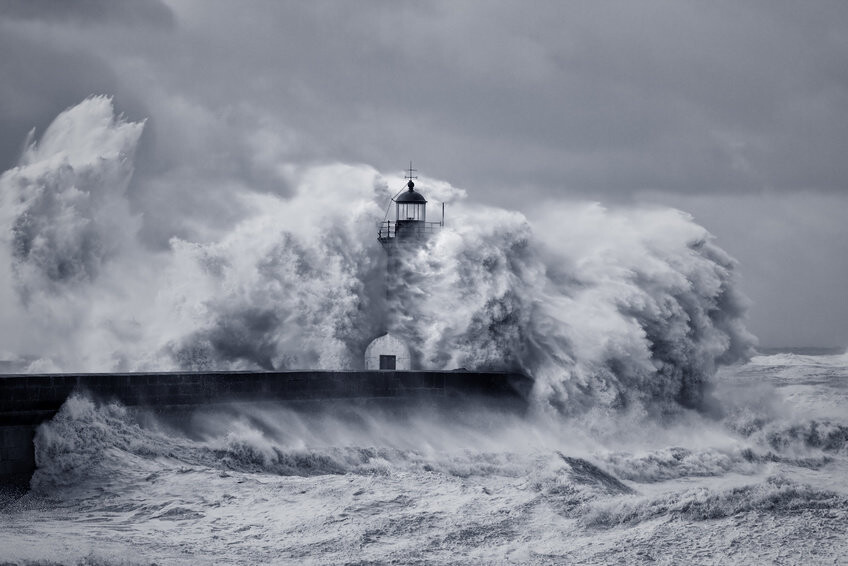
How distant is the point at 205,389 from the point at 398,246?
→ 933 cm

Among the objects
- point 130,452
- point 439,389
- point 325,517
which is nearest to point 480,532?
point 325,517

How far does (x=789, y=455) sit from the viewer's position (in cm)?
1964

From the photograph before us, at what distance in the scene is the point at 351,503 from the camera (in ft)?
33.3

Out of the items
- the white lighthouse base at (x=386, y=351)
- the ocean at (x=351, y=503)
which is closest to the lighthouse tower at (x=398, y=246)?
the white lighthouse base at (x=386, y=351)

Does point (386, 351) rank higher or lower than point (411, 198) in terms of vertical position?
lower

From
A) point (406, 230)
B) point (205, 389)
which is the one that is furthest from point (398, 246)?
point (205, 389)

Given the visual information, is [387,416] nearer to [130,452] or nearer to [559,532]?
[130,452]

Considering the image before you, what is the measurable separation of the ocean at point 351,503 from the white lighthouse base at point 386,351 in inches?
199

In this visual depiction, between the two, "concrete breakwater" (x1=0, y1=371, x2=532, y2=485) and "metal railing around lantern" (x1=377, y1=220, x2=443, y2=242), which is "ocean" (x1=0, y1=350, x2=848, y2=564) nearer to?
"concrete breakwater" (x1=0, y1=371, x2=532, y2=485)

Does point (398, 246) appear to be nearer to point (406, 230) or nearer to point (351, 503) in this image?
point (406, 230)

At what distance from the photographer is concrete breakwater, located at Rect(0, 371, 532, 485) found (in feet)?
35.9

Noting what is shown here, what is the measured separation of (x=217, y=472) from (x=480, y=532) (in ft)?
10.7

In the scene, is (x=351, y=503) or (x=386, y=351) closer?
(x=351, y=503)

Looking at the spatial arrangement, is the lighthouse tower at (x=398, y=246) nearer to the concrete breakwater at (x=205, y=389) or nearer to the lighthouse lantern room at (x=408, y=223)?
the lighthouse lantern room at (x=408, y=223)
